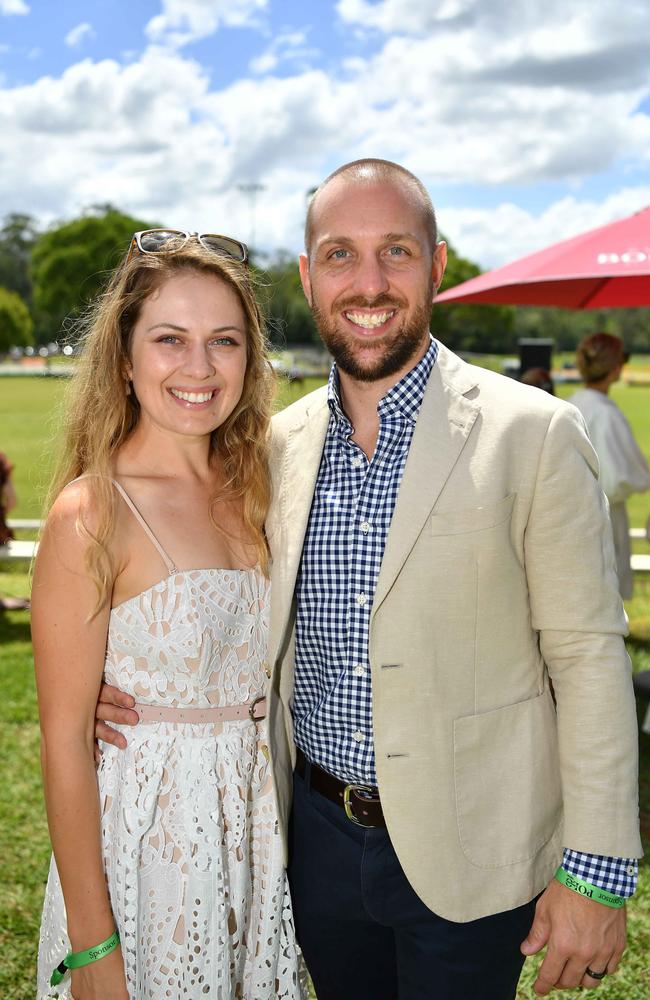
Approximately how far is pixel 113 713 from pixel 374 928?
0.94 metres

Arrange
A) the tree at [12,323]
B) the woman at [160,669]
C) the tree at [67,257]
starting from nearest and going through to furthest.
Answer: the woman at [160,669]
the tree at [12,323]
the tree at [67,257]

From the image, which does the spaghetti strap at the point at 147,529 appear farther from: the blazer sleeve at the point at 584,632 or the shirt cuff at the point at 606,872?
the shirt cuff at the point at 606,872

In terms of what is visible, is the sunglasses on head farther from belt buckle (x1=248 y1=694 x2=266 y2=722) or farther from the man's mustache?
belt buckle (x1=248 y1=694 x2=266 y2=722)

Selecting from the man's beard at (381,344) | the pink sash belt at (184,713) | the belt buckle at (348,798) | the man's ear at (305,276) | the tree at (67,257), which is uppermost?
the tree at (67,257)

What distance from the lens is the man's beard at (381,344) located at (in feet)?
7.94

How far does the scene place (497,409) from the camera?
7.47ft

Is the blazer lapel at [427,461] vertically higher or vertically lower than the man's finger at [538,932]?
higher

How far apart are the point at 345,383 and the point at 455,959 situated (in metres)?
1.48

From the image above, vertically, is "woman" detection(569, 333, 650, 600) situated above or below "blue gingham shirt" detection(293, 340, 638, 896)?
above

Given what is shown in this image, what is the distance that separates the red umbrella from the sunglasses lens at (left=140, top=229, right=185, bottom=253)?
A: 3.35 metres

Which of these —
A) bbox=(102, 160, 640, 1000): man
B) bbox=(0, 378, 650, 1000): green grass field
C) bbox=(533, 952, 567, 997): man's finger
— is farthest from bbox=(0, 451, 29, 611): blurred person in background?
bbox=(533, 952, 567, 997): man's finger

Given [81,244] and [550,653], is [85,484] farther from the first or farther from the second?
[81,244]

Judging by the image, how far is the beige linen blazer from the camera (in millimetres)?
2189

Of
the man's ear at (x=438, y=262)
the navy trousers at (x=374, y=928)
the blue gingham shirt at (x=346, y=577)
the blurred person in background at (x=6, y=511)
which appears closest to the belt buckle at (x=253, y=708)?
the blue gingham shirt at (x=346, y=577)
